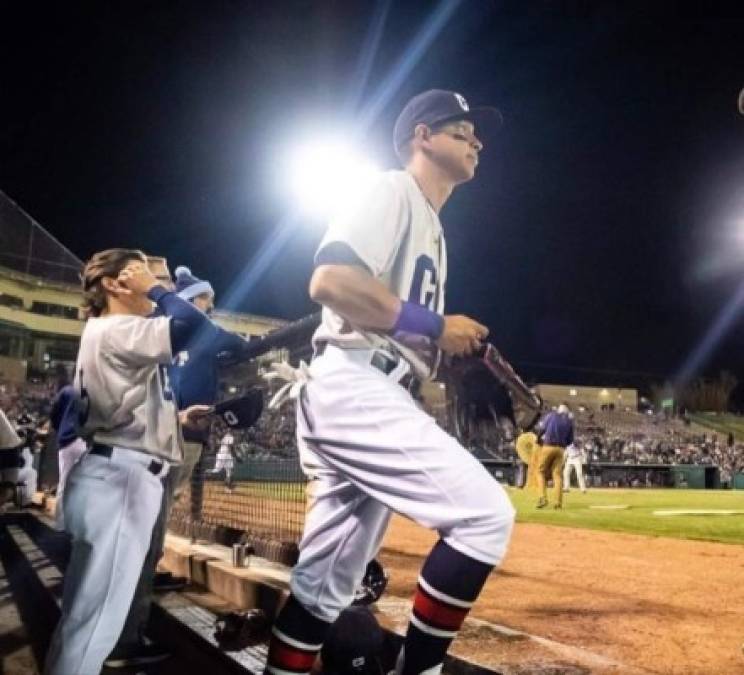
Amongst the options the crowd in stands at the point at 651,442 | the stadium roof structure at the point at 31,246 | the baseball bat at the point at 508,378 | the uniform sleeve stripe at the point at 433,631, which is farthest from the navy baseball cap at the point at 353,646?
the crowd in stands at the point at 651,442

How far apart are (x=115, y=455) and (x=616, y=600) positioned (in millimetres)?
3851

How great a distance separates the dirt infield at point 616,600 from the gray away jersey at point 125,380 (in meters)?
1.61

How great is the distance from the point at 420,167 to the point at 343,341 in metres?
0.77

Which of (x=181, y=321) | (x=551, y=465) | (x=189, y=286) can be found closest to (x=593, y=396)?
(x=551, y=465)

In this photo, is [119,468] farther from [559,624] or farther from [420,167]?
[559,624]

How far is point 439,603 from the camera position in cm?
205

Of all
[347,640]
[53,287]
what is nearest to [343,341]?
[347,640]

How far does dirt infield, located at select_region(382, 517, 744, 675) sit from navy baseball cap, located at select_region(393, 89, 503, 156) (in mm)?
2082

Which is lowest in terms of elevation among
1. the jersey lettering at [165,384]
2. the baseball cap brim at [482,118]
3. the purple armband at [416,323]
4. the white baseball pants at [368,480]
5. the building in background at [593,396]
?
the white baseball pants at [368,480]

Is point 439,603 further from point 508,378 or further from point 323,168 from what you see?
point 323,168

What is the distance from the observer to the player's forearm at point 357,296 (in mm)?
2162

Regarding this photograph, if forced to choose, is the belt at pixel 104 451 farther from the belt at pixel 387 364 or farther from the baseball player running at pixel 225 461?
the baseball player running at pixel 225 461

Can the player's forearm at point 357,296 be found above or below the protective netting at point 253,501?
above

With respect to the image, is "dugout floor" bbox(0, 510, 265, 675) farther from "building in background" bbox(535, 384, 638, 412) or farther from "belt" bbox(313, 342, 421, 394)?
"building in background" bbox(535, 384, 638, 412)
